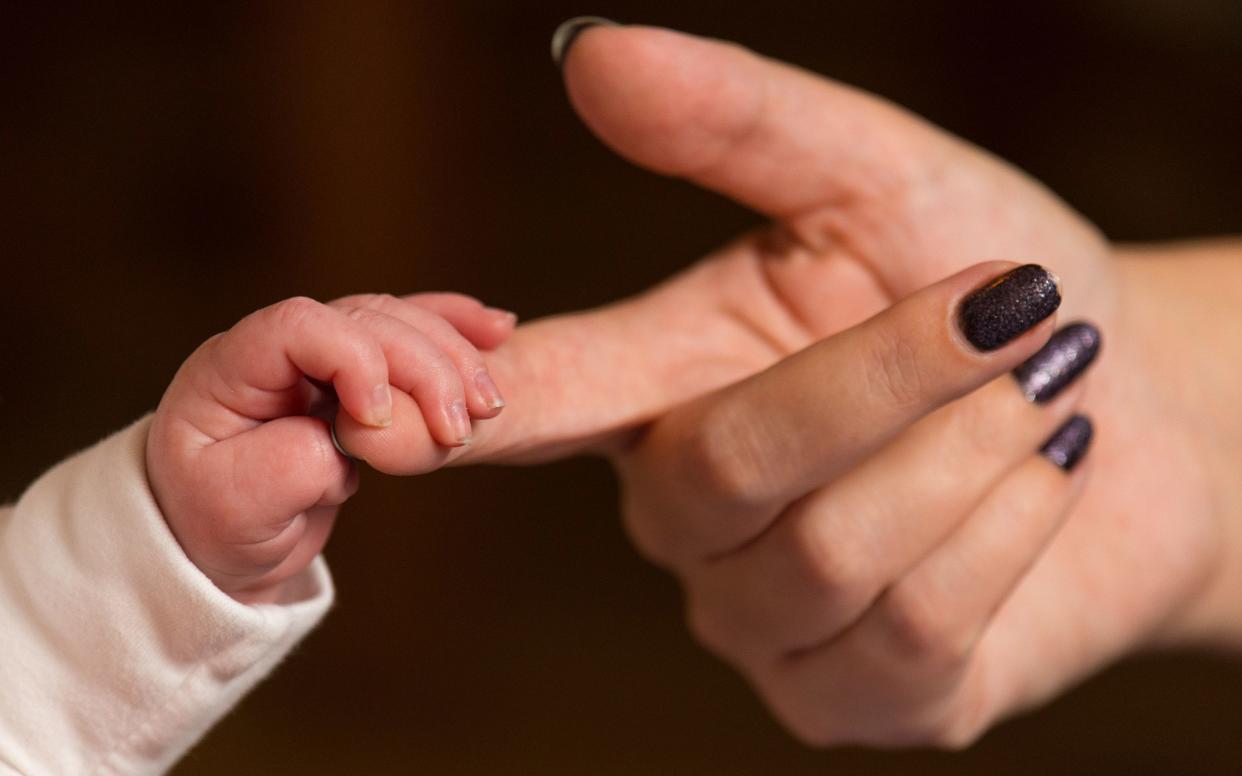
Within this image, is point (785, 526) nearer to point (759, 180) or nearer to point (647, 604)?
point (759, 180)

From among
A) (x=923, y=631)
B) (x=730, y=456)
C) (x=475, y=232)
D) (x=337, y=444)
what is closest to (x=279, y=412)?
(x=337, y=444)

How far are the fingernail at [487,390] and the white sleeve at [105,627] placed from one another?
4.6 inches

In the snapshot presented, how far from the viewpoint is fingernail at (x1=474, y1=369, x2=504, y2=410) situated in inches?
Answer: 15.9

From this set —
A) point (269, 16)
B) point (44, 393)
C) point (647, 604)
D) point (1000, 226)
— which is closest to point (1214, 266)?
point (1000, 226)

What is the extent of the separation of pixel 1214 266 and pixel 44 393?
98 centimetres

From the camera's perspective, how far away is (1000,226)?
611 mm

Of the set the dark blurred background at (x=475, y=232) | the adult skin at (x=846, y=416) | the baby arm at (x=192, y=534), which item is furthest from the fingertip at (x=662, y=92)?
the dark blurred background at (x=475, y=232)

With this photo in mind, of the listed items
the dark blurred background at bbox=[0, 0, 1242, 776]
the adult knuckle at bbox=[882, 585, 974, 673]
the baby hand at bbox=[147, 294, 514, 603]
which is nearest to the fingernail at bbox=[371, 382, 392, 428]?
the baby hand at bbox=[147, 294, 514, 603]

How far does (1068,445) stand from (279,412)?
1.19 ft

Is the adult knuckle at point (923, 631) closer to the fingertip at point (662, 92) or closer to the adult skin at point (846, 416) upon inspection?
the adult skin at point (846, 416)

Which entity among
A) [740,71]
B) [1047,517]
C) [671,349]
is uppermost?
[740,71]

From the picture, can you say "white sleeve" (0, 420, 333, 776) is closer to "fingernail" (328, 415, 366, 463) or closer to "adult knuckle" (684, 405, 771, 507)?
"fingernail" (328, 415, 366, 463)

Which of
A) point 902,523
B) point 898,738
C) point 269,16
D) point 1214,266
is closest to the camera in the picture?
point 902,523

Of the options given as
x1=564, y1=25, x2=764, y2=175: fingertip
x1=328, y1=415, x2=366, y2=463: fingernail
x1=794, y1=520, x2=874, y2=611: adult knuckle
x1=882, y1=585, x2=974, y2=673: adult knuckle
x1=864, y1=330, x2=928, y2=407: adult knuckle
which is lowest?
x1=882, y1=585, x2=974, y2=673: adult knuckle
